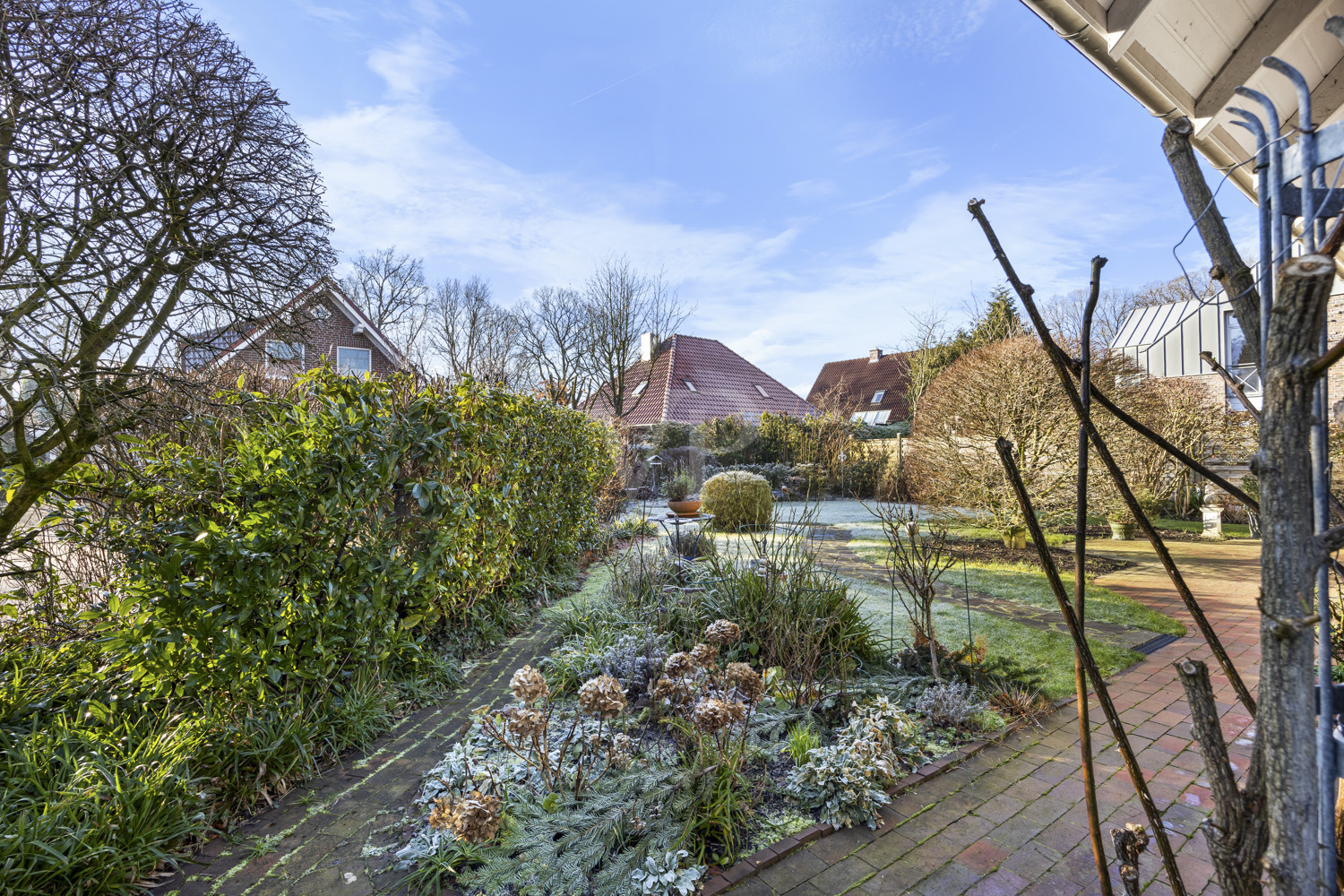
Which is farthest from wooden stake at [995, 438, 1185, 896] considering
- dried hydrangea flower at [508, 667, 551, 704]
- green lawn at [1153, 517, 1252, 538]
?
green lawn at [1153, 517, 1252, 538]

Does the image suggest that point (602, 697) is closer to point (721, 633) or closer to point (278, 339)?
point (721, 633)

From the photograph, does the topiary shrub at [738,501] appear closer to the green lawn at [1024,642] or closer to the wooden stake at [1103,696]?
the green lawn at [1024,642]

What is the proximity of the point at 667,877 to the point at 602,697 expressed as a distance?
1.99ft

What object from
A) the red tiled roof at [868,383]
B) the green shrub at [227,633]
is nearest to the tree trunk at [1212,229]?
the green shrub at [227,633]

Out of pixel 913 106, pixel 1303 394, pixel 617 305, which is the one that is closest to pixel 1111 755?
pixel 1303 394

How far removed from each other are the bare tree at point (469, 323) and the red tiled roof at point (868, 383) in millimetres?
12275

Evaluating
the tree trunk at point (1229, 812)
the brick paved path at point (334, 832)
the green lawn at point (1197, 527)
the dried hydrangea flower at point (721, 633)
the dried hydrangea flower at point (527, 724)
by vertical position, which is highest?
the tree trunk at point (1229, 812)

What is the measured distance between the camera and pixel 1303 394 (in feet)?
2.27

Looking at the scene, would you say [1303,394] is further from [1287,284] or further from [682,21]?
[682,21]

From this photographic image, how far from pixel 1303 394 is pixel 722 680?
2.58 meters

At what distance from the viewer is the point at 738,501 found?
9.84 meters

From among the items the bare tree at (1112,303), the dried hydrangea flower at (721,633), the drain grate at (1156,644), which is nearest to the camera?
the dried hydrangea flower at (721,633)

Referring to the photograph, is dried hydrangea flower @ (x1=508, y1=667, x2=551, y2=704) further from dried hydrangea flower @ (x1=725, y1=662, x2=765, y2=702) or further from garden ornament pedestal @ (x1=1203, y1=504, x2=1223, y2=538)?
garden ornament pedestal @ (x1=1203, y1=504, x2=1223, y2=538)

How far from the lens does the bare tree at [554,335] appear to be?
850 inches
